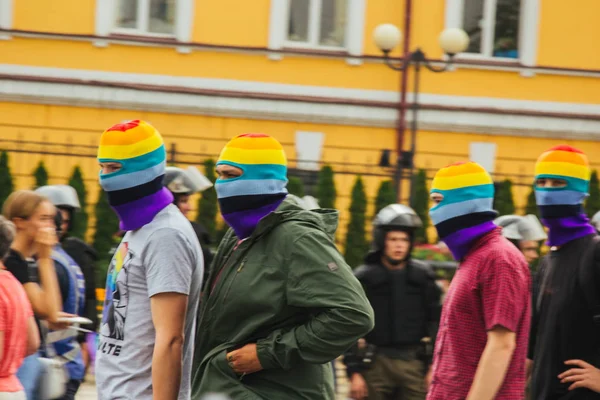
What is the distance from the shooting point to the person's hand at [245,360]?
4.11 metres

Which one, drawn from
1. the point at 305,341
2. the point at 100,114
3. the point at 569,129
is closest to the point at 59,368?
the point at 305,341

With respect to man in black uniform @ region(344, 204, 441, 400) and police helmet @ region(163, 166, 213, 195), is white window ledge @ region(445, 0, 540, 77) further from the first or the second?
police helmet @ region(163, 166, 213, 195)

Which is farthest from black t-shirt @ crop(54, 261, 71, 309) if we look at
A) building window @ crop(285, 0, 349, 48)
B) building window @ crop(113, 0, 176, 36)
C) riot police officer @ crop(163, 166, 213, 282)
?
building window @ crop(285, 0, 349, 48)

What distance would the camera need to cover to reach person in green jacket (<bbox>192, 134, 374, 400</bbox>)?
4.07 metres

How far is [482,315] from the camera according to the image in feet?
14.8

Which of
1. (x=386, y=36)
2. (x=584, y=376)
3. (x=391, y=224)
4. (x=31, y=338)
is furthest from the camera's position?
(x=386, y=36)

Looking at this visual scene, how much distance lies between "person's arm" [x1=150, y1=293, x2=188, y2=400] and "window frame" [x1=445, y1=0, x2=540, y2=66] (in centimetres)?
1714

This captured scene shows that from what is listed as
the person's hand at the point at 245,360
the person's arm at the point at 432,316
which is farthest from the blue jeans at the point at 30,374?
the person's arm at the point at 432,316

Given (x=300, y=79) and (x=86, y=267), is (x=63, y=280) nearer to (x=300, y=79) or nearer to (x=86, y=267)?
(x=86, y=267)

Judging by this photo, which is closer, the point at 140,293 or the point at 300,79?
the point at 140,293

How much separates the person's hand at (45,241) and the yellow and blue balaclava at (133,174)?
221 centimetres

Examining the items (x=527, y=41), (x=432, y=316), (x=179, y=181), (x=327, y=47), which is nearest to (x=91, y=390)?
(x=179, y=181)

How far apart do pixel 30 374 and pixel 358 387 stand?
2.64 meters

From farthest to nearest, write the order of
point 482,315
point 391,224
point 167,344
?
point 391,224 → point 482,315 → point 167,344
